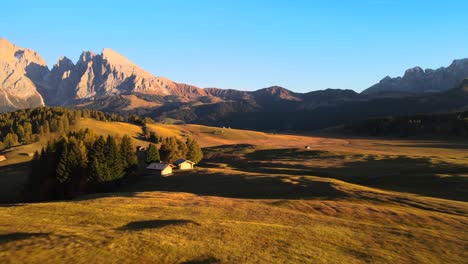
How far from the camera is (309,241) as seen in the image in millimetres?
32875

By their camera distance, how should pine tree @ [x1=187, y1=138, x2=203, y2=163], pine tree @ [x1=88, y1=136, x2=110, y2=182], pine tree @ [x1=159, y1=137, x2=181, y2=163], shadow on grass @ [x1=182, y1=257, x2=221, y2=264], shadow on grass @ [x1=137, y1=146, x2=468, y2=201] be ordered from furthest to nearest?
pine tree @ [x1=187, y1=138, x2=203, y2=163] → pine tree @ [x1=159, y1=137, x2=181, y2=163] → pine tree @ [x1=88, y1=136, x2=110, y2=182] → shadow on grass @ [x1=137, y1=146, x2=468, y2=201] → shadow on grass @ [x1=182, y1=257, x2=221, y2=264]

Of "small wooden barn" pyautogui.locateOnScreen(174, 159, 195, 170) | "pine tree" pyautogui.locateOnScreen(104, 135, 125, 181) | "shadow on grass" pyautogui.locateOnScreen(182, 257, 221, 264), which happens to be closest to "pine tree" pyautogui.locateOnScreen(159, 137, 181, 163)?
"small wooden barn" pyautogui.locateOnScreen(174, 159, 195, 170)

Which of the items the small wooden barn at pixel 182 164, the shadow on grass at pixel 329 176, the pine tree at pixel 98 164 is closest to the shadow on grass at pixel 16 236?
the shadow on grass at pixel 329 176

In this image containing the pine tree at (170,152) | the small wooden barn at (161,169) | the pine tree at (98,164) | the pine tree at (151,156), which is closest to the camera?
the pine tree at (98,164)

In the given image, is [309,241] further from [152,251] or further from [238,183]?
[238,183]

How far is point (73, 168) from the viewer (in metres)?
88.4

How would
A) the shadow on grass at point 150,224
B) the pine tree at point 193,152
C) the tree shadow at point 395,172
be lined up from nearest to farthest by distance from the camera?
the shadow on grass at point 150,224, the tree shadow at point 395,172, the pine tree at point 193,152

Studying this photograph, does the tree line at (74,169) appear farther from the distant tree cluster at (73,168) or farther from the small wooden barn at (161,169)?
the small wooden barn at (161,169)

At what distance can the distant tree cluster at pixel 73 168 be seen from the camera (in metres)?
86.8

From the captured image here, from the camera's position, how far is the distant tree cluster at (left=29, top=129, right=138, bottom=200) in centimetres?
8675

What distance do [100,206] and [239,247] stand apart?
95.4ft

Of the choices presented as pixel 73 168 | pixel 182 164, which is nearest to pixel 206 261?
pixel 73 168

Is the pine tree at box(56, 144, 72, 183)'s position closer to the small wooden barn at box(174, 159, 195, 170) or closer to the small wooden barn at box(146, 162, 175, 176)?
the small wooden barn at box(146, 162, 175, 176)

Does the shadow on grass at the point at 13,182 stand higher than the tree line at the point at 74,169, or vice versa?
the tree line at the point at 74,169
